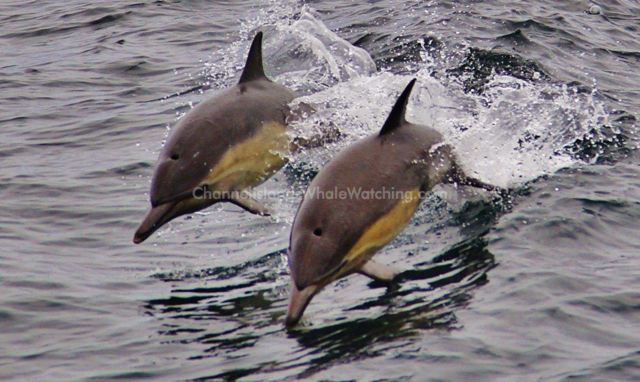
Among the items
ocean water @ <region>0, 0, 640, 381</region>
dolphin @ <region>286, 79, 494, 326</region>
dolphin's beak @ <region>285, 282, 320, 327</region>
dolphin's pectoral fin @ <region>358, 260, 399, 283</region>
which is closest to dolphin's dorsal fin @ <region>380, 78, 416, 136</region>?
dolphin @ <region>286, 79, 494, 326</region>

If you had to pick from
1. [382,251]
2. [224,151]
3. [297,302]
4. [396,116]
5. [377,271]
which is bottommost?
[382,251]

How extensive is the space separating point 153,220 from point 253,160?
108cm

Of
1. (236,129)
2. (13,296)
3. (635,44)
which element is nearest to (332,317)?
(236,129)

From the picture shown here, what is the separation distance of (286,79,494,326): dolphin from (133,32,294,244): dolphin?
3.92ft

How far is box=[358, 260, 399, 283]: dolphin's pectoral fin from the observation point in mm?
8656

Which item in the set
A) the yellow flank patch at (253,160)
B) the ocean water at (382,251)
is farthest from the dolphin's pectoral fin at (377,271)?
the yellow flank patch at (253,160)

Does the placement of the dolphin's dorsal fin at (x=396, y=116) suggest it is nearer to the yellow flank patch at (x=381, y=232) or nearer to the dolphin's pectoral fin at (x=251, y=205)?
the yellow flank patch at (x=381, y=232)

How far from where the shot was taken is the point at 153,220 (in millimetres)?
9352

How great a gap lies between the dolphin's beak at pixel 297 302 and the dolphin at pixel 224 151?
173cm

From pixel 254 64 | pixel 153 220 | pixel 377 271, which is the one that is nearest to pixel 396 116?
pixel 377 271

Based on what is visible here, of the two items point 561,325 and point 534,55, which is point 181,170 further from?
point 534,55

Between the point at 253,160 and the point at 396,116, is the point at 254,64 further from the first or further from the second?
the point at 396,116

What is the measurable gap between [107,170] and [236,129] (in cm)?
386

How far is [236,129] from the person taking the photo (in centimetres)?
982
